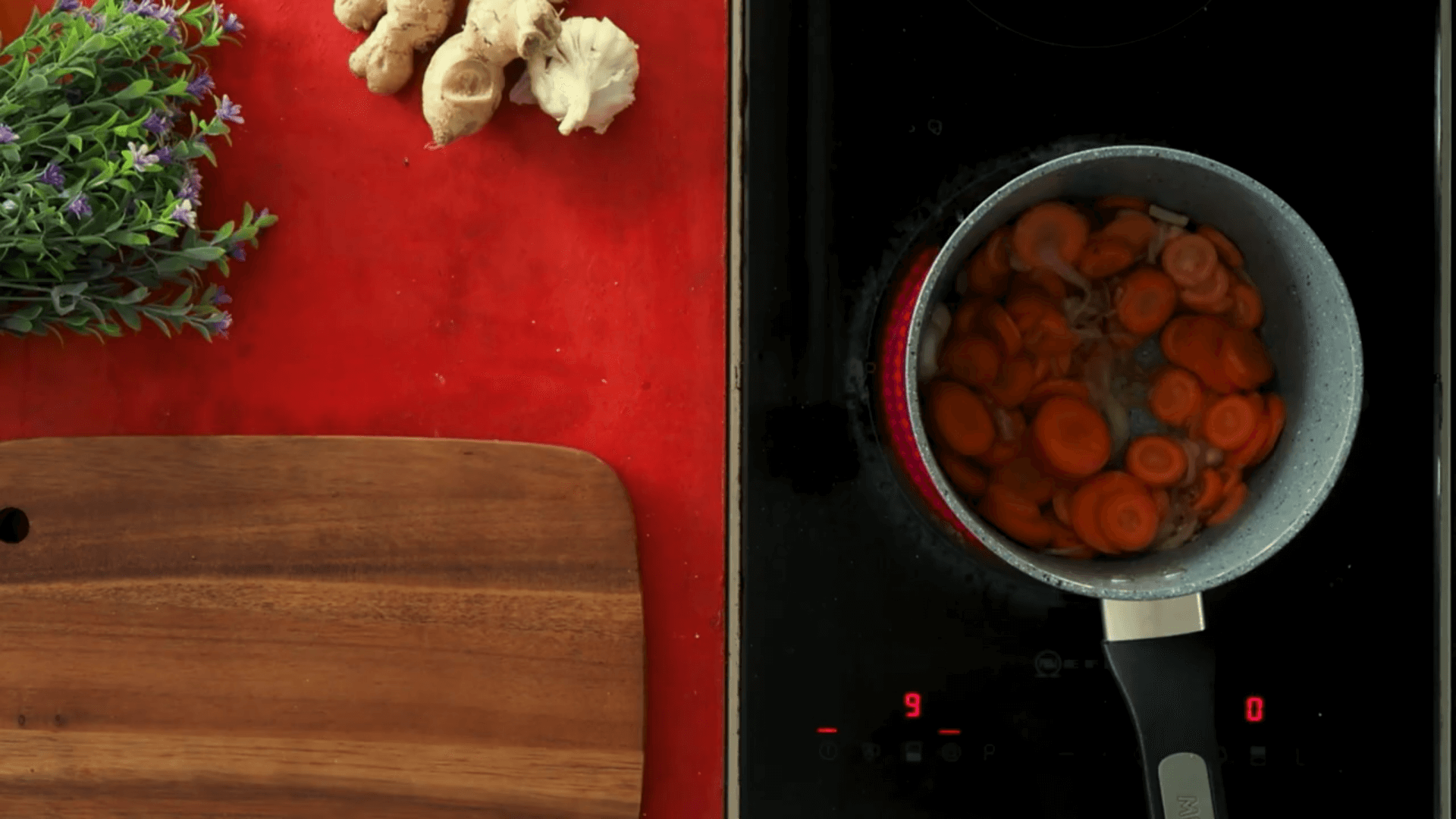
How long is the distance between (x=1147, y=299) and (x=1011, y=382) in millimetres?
94

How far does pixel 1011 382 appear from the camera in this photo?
1.88 feet

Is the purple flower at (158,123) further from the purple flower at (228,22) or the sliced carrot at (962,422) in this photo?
the sliced carrot at (962,422)

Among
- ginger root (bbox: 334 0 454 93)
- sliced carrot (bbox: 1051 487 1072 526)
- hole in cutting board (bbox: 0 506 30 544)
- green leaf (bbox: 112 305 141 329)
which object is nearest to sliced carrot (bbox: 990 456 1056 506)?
sliced carrot (bbox: 1051 487 1072 526)

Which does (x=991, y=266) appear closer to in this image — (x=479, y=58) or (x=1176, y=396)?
(x=1176, y=396)

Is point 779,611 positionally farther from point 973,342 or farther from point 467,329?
point 467,329

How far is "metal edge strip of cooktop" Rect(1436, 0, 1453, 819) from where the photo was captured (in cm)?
63

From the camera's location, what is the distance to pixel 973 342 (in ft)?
1.88

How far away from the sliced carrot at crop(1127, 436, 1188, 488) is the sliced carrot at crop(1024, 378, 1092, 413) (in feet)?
0.14

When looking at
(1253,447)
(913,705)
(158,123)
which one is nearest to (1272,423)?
(1253,447)

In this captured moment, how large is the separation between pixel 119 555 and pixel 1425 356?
0.95 metres

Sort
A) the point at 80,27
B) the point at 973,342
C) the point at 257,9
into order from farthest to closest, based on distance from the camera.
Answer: the point at 257,9 < the point at 80,27 < the point at 973,342

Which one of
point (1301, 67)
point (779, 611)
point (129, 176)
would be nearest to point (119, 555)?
point (129, 176)

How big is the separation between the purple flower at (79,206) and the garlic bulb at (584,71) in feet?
1.06

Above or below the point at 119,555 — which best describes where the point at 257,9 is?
above
